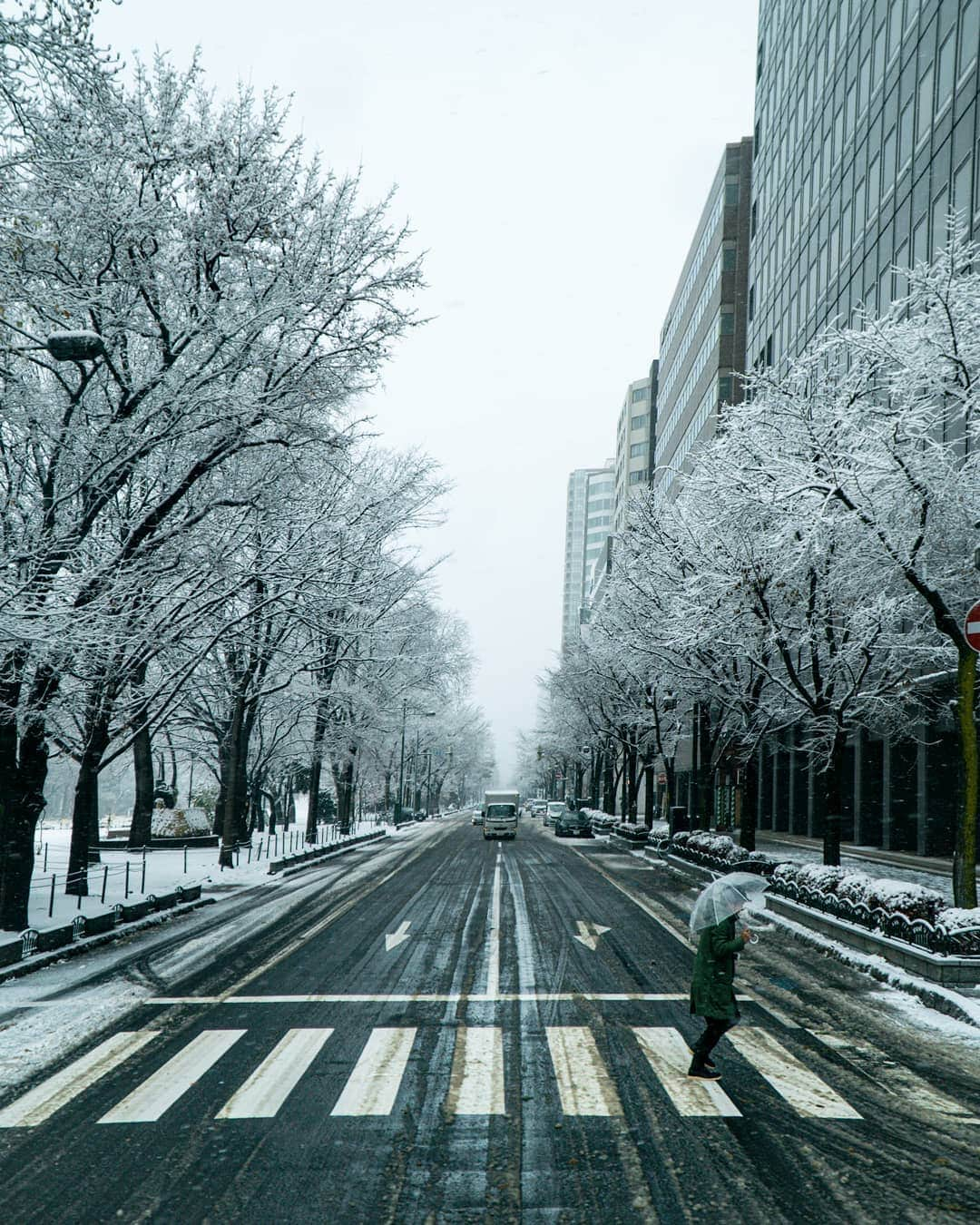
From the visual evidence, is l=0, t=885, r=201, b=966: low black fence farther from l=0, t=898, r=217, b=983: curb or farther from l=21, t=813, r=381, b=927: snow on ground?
l=21, t=813, r=381, b=927: snow on ground

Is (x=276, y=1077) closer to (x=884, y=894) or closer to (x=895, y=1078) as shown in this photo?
(x=895, y=1078)

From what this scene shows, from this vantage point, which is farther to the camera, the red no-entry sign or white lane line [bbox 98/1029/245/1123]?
the red no-entry sign

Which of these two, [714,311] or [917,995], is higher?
[714,311]

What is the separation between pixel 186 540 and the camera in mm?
16438

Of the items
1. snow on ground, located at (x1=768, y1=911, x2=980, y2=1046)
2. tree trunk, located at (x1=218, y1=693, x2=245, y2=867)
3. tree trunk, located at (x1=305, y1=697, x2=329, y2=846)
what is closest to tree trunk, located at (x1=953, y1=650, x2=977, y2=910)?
snow on ground, located at (x1=768, y1=911, x2=980, y2=1046)

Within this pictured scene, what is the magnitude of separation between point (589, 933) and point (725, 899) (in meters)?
8.98

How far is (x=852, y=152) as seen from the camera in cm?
3844

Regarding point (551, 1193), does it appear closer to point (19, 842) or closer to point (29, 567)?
point (29, 567)

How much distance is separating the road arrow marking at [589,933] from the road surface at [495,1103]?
1578 mm

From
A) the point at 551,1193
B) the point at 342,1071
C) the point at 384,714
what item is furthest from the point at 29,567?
the point at 384,714

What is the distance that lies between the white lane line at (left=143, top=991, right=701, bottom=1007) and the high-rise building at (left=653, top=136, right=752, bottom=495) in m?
47.5

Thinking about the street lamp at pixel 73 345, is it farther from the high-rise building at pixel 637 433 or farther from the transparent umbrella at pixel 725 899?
the high-rise building at pixel 637 433

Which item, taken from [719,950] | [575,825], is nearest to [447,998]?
[719,950]

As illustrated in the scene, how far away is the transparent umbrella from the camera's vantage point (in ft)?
27.8
